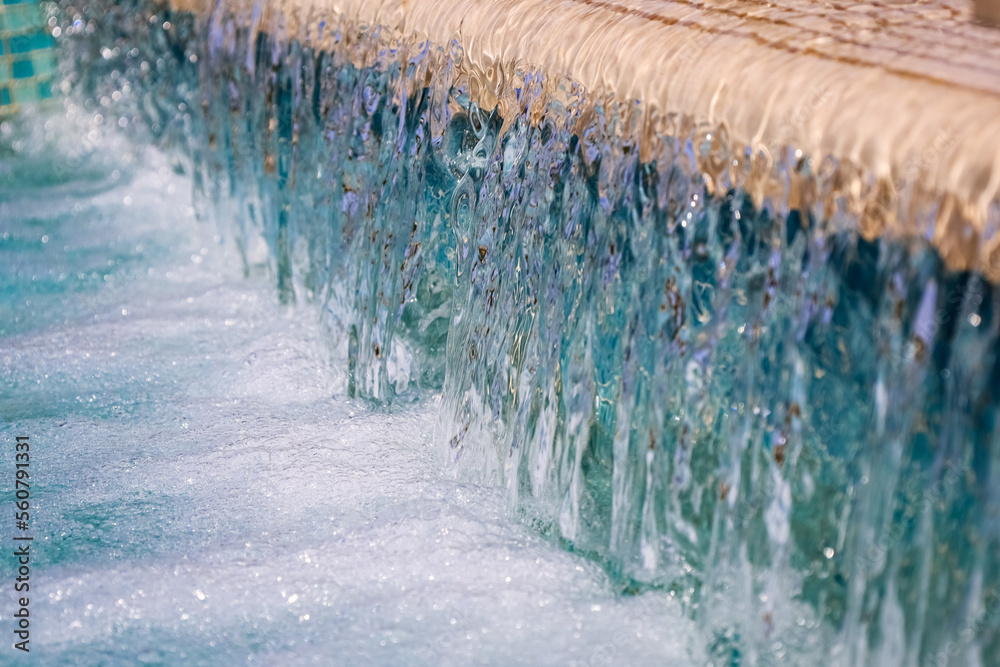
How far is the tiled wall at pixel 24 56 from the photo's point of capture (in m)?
3.57

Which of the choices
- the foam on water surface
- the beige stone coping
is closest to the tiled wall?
the foam on water surface

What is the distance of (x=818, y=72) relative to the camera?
1.29 m

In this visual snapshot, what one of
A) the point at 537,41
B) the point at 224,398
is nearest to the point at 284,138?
the point at 224,398

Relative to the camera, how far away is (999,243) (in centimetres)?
106

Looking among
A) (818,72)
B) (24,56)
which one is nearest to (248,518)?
(818,72)

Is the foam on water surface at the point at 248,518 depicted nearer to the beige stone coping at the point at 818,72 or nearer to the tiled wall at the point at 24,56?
the beige stone coping at the point at 818,72

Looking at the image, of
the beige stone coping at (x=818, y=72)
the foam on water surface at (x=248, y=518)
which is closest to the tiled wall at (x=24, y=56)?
the foam on water surface at (x=248, y=518)

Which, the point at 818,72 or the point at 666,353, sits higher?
the point at 818,72

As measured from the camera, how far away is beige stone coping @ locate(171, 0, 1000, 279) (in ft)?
3.63

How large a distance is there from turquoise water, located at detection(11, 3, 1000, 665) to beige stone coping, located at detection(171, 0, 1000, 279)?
0.04 meters

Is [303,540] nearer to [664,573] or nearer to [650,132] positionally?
[664,573]

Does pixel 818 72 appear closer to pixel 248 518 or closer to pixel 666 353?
pixel 666 353

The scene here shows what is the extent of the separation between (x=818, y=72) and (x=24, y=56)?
3.33 meters

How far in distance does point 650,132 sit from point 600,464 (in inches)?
24.4
